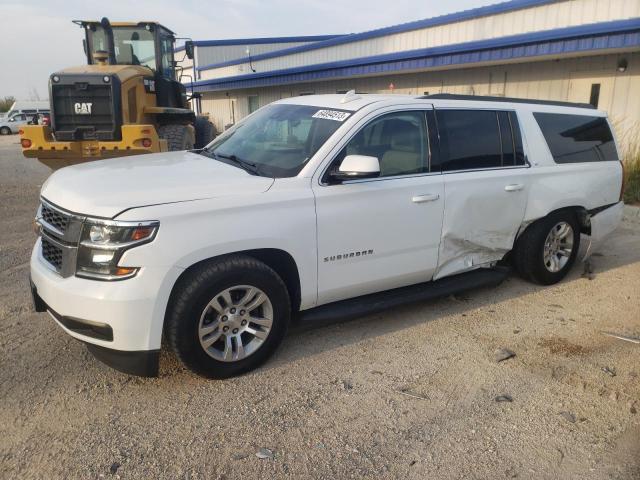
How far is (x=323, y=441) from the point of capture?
2977mm

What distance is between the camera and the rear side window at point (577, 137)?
516cm

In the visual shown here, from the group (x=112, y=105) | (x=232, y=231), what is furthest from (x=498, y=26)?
(x=232, y=231)

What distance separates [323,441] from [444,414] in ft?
2.66

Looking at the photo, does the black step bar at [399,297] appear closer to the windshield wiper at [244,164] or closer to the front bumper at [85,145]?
the windshield wiper at [244,164]

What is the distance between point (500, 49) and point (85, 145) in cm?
828

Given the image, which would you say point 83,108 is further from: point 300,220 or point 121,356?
point 121,356

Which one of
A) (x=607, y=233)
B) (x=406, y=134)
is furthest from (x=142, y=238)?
(x=607, y=233)

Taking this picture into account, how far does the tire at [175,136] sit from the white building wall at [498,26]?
21.8 ft

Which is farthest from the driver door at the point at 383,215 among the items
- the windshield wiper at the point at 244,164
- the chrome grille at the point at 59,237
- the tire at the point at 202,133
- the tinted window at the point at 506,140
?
the tire at the point at 202,133

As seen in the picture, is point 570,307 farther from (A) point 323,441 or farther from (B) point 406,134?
(A) point 323,441

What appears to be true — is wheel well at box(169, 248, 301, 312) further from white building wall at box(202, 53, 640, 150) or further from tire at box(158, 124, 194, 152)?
white building wall at box(202, 53, 640, 150)

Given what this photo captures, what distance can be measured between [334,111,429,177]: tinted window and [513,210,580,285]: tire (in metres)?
1.63

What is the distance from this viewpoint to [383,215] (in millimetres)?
3975

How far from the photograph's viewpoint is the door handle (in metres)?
4.12
